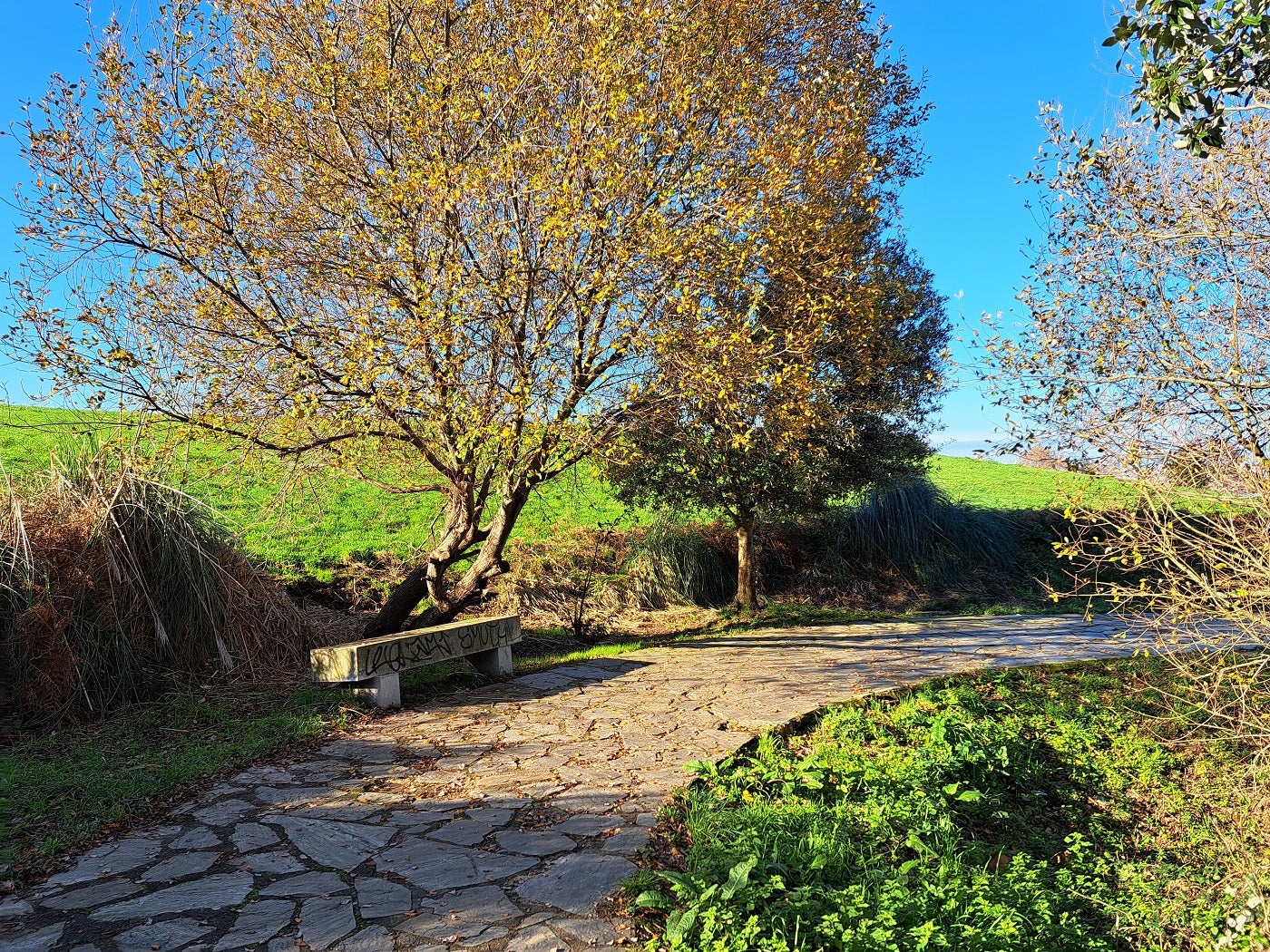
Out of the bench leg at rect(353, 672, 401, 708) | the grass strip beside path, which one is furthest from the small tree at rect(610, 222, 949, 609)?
the grass strip beside path

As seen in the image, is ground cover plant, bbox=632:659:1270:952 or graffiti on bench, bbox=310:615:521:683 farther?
graffiti on bench, bbox=310:615:521:683

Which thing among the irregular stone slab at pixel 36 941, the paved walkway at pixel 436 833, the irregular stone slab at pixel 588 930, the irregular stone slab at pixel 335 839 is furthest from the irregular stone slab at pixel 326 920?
the irregular stone slab at pixel 36 941

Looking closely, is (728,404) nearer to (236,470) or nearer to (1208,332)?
(1208,332)

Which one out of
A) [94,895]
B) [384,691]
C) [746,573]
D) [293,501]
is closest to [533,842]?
[94,895]

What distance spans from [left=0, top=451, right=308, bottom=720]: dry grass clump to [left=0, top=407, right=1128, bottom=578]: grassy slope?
491 mm

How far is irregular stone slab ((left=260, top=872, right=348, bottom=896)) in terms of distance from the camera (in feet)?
13.0

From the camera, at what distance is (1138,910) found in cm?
467

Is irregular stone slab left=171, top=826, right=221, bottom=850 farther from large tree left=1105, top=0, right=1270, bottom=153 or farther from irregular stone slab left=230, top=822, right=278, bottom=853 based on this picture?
large tree left=1105, top=0, right=1270, bottom=153

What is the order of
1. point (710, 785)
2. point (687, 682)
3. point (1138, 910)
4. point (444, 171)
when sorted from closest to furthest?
point (1138, 910) → point (710, 785) → point (444, 171) → point (687, 682)

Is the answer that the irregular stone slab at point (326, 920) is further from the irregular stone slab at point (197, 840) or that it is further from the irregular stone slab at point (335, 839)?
the irregular stone slab at point (197, 840)

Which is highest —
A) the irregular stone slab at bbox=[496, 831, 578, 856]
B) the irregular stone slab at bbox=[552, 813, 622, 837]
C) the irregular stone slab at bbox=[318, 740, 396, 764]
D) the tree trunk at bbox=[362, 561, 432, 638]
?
the tree trunk at bbox=[362, 561, 432, 638]

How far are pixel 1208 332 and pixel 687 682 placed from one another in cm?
496

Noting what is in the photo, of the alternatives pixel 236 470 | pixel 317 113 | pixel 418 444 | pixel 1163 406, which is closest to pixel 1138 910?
pixel 1163 406

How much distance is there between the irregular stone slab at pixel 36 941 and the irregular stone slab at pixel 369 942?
127 centimetres
